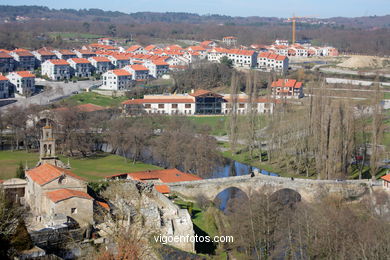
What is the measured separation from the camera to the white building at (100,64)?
198ft

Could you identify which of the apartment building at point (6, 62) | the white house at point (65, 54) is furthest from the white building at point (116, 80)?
the white house at point (65, 54)

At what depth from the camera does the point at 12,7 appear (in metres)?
148

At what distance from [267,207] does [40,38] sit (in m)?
63.1

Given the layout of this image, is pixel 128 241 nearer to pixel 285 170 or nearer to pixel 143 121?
pixel 285 170

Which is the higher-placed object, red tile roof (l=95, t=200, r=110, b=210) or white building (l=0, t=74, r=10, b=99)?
red tile roof (l=95, t=200, r=110, b=210)

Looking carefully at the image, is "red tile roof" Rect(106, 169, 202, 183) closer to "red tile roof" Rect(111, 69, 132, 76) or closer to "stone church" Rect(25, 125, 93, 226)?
"stone church" Rect(25, 125, 93, 226)

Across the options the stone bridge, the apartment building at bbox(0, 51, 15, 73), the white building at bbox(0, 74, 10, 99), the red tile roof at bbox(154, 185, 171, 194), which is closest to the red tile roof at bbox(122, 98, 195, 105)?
the white building at bbox(0, 74, 10, 99)

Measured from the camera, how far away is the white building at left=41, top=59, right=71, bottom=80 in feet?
181

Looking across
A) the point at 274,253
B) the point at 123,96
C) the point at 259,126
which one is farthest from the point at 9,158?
the point at 123,96

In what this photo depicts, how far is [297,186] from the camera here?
2391 cm

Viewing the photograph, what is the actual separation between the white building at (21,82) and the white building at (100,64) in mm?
11882

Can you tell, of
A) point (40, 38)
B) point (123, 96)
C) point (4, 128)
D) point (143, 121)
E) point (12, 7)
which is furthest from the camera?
point (12, 7)

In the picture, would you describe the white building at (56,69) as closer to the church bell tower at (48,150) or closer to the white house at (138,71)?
the white house at (138,71)

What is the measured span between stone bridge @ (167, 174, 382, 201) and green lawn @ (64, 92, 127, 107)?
2206 cm
